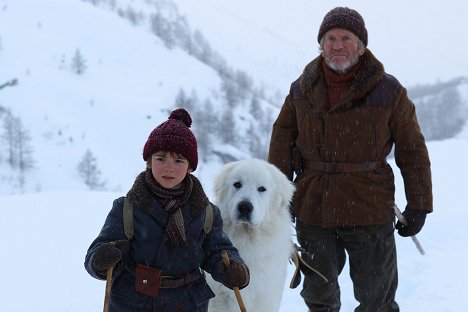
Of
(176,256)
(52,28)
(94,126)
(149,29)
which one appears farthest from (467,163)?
(149,29)

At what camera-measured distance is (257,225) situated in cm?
306

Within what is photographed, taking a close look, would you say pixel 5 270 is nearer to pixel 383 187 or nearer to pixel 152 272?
pixel 152 272

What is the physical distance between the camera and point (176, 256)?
2.28 meters

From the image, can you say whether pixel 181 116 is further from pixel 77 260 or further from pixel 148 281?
pixel 77 260

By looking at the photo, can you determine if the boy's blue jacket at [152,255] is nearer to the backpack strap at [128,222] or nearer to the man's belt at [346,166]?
the backpack strap at [128,222]

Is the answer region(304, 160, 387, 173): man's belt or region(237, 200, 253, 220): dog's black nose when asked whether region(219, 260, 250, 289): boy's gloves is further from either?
region(304, 160, 387, 173): man's belt

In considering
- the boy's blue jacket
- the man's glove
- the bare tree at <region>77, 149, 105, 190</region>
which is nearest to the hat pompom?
the boy's blue jacket

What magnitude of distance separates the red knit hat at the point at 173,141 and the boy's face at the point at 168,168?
0.03 meters

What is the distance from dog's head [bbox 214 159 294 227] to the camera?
2973mm

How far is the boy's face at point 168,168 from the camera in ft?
7.50

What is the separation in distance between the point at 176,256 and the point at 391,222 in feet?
5.00

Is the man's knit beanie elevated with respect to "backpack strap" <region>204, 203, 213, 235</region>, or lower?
elevated

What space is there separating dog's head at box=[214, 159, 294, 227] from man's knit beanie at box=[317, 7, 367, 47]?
0.94 meters

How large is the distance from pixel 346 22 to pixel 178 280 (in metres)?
1.78
